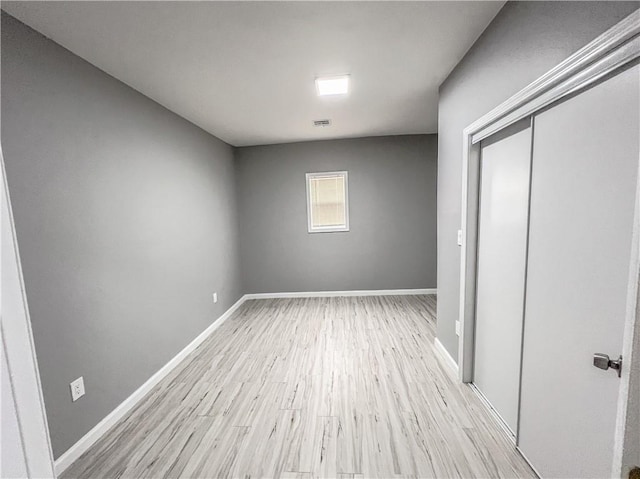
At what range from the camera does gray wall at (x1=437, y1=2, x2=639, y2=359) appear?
1106 mm

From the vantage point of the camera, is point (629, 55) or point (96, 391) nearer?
point (629, 55)

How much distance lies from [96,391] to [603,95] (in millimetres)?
3139

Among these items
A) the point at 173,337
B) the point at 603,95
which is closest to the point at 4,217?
the point at 603,95

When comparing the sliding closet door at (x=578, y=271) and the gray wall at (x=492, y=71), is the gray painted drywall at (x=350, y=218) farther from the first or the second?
the sliding closet door at (x=578, y=271)

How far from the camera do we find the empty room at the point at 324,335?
104 cm

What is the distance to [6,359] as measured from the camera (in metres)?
0.54

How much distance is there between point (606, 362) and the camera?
100cm

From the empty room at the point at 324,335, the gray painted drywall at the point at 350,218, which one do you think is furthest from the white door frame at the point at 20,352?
the gray painted drywall at the point at 350,218

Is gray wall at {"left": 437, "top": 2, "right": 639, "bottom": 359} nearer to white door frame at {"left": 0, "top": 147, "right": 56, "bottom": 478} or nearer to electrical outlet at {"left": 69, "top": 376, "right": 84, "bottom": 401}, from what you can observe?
white door frame at {"left": 0, "top": 147, "right": 56, "bottom": 478}

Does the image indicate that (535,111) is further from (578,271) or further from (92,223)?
(92,223)

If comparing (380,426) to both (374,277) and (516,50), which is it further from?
(374,277)

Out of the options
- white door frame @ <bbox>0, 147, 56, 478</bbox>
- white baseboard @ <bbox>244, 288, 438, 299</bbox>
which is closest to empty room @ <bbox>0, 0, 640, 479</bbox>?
white door frame @ <bbox>0, 147, 56, 478</bbox>

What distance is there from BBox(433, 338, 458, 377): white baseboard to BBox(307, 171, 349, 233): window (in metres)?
2.32

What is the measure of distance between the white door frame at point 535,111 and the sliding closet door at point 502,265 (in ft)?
0.20
